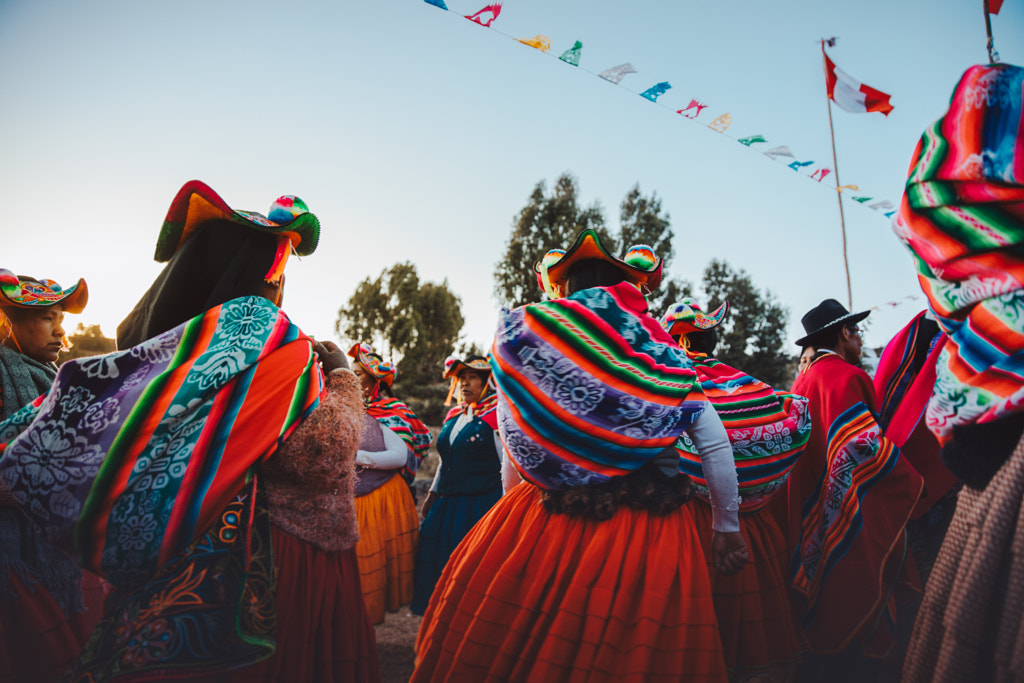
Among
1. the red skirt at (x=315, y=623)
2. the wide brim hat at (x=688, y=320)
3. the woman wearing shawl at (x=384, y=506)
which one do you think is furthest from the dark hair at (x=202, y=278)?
the woman wearing shawl at (x=384, y=506)

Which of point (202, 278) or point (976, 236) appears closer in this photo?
point (976, 236)

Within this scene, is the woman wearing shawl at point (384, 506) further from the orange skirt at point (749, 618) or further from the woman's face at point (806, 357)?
the woman's face at point (806, 357)

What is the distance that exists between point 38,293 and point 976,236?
453cm

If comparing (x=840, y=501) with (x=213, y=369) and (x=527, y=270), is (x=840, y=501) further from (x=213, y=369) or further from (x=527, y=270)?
(x=527, y=270)

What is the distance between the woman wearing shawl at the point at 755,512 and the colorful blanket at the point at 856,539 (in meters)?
0.18

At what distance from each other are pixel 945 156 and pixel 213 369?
82.5 inches

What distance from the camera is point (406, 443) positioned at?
583 cm

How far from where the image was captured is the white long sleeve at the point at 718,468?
219cm

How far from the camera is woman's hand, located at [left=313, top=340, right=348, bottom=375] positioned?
2.12 metres

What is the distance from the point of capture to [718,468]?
219 cm

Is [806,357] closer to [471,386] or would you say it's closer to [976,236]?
[976,236]

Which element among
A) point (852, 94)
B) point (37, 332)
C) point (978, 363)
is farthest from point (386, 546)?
point (852, 94)

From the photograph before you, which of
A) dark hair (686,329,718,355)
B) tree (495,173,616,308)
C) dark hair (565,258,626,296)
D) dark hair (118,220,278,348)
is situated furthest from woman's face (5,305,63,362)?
tree (495,173,616,308)

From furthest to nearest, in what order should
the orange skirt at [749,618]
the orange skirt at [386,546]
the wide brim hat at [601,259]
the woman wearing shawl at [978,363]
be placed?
the orange skirt at [386,546] < the wide brim hat at [601,259] < the orange skirt at [749,618] < the woman wearing shawl at [978,363]
